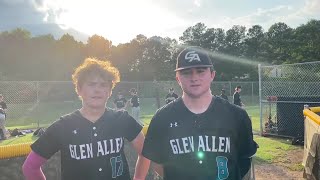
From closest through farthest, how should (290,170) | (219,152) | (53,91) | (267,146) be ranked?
(219,152), (290,170), (267,146), (53,91)

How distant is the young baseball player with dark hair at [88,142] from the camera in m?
3.06

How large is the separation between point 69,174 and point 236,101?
1455cm

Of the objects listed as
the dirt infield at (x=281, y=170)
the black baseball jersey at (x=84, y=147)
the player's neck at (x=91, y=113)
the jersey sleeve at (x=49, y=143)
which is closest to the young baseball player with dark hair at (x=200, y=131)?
the black baseball jersey at (x=84, y=147)

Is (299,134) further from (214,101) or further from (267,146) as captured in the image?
(214,101)

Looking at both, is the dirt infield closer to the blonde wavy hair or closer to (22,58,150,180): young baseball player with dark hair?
(22,58,150,180): young baseball player with dark hair

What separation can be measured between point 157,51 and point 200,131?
209ft

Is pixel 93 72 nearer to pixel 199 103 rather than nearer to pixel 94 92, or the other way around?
pixel 94 92

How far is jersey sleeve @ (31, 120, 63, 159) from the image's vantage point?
3066 mm

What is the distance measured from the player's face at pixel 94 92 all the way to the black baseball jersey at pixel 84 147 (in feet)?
0.51

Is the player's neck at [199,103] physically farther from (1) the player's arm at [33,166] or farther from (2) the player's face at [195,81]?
(1) the player's arm at [33,166]

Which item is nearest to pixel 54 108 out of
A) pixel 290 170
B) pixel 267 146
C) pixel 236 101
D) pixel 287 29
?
pixel 236 101

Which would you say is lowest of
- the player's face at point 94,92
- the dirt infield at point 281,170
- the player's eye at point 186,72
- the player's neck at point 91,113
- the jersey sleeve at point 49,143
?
the dirt infield at point 281,170

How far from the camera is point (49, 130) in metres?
3.11

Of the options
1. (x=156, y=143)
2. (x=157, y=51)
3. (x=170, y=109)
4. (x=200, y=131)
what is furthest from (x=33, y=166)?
(x=157, y=51)
